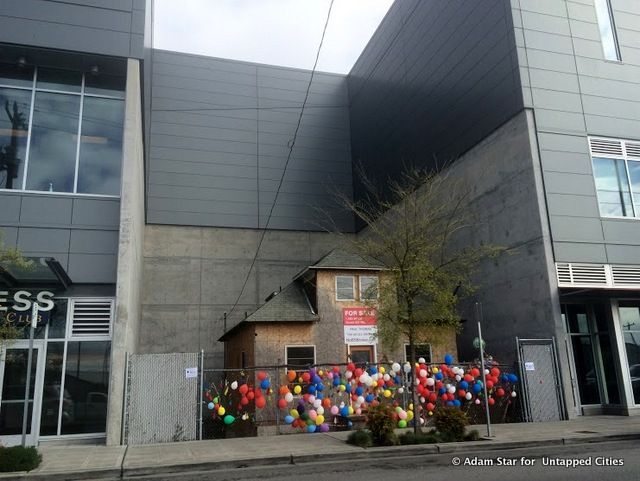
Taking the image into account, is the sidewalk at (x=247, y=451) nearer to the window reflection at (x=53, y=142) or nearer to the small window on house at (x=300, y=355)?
the small window on house at (x=300, y=355)

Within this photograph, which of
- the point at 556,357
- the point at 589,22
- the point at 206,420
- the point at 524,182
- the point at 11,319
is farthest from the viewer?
the point at 206,420

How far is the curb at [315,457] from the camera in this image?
9585mm

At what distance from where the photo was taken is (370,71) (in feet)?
100

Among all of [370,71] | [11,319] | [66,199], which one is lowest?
[11,319]

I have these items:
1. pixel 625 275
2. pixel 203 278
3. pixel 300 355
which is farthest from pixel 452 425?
pixel 203 278

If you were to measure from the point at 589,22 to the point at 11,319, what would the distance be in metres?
21.2

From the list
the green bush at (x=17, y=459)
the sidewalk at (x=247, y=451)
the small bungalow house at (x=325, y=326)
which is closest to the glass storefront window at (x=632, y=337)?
the sidewalk at (x=247, y=451)

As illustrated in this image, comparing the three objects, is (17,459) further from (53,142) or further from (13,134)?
(13,134)

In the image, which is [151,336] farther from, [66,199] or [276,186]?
[66,199]

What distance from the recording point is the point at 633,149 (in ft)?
62.0

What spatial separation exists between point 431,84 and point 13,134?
1675cm

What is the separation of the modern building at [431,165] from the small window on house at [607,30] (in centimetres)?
6

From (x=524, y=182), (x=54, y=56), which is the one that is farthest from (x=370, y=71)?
(x=54, y=56)

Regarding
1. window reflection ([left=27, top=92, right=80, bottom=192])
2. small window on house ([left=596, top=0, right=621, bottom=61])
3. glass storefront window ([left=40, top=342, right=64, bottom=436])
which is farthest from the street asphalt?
small window on house ([left=596, top=0, right=621, bottom=61])
